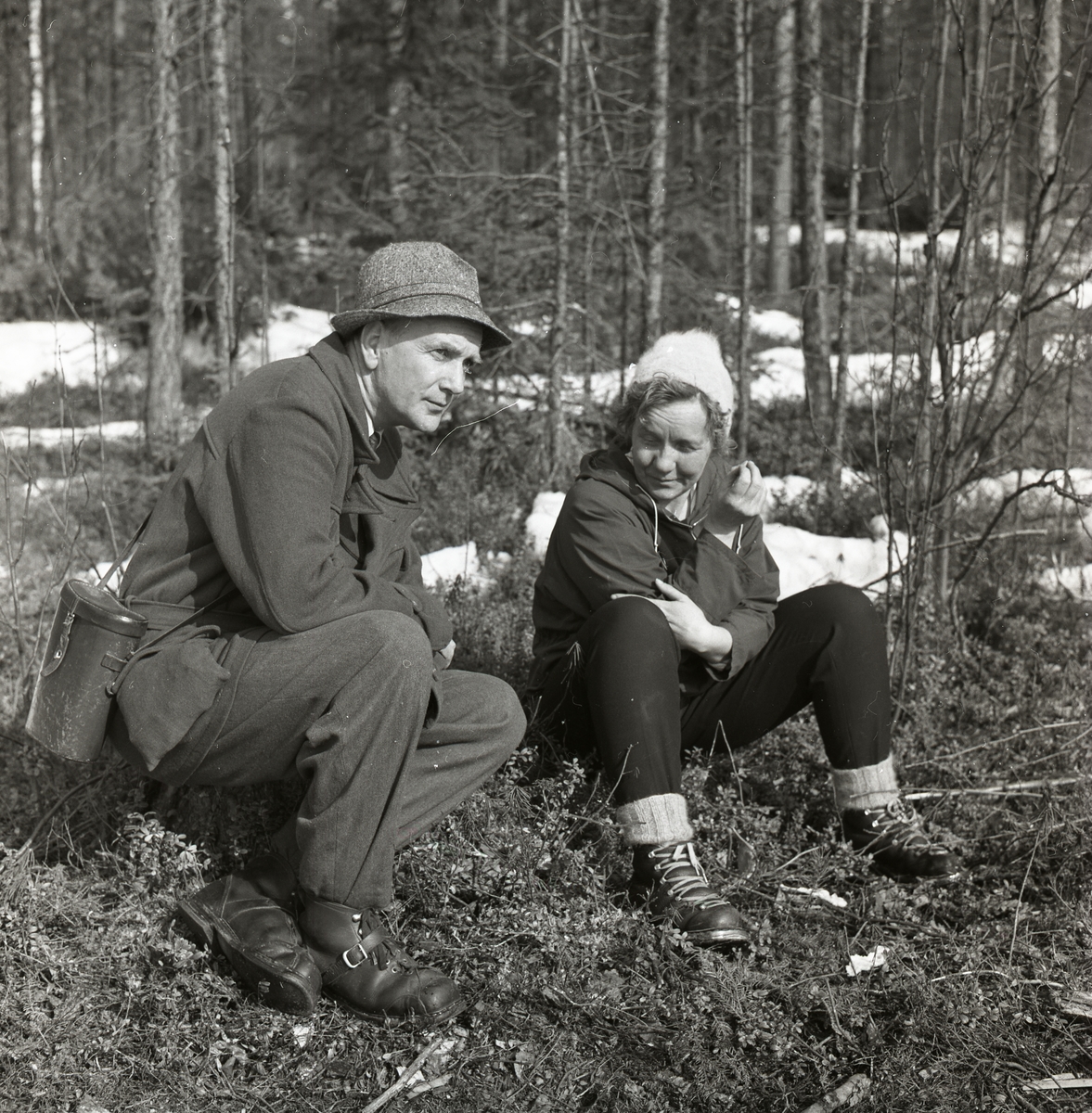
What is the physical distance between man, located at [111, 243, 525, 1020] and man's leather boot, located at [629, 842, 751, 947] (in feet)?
1.77

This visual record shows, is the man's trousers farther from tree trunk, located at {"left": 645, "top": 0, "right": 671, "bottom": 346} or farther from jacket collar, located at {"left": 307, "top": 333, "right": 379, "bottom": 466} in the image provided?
tree trunk, located at {"left": 645, "top": 0, "right": 671, "bottom": 346}

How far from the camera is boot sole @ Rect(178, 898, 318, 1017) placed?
8.18 ft

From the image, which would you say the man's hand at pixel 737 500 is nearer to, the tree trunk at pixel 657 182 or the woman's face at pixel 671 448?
the woman's face at pixel 671 448

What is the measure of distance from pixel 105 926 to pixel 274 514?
3.84ft

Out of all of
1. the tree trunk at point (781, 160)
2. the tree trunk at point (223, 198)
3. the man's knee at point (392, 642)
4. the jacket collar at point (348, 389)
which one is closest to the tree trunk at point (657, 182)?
the tree trunk at point (781, 160)

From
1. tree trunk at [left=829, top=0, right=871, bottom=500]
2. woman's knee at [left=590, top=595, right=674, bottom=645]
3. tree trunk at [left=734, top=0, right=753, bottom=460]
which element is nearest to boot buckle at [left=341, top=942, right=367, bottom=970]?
woman's knee at [left=590, top=595, right=674, bottom=645]

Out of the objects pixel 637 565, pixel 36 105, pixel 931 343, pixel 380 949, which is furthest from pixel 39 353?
pixel 36 105

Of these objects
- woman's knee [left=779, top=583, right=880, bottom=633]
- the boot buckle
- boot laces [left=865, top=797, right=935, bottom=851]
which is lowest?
boot laces [left=865, top=797, right=935, bottom=851]

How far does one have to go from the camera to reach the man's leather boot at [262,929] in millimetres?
2508

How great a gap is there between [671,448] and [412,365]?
85 centimetres

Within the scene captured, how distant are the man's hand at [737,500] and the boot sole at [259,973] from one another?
67.7 inches

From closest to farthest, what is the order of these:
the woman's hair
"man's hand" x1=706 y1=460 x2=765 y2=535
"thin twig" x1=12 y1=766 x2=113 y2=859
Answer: "thin twig" x1=12 y1=766 x2=113 y2=859
the woman's hair
"man's hand" x1=706 y1=460 x2=765 y2=535

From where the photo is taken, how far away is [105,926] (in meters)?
2.83

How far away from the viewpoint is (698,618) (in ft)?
10.3
